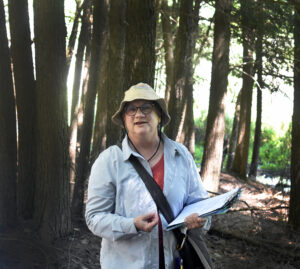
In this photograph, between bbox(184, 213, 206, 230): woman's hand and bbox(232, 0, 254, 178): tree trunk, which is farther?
bbox(232, 0, 254, 178): tree trunk

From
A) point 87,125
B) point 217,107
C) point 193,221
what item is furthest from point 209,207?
point 217,107

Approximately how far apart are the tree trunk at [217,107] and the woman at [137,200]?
8.99 meters

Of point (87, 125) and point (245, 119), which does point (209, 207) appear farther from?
point (245, 119)

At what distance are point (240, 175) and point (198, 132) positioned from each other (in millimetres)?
12965

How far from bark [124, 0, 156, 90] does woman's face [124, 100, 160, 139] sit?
2325 mm

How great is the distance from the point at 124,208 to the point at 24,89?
4.68 m

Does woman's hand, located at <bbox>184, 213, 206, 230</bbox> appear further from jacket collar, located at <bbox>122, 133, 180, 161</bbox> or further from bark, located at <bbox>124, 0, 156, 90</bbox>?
bark, located at <bbox>124, 0, 156, 90</bbox>

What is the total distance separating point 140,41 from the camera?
5.07m

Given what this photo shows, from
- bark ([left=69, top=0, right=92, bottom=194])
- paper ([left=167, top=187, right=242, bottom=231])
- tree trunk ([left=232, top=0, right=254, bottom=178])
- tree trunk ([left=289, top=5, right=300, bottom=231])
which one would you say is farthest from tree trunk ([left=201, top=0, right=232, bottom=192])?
paper ([left=167, top=187, right=242, bottom=231])

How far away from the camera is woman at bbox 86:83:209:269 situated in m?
2.43

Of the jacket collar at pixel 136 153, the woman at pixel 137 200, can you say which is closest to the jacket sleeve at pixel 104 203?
the woman at pixel 137 200

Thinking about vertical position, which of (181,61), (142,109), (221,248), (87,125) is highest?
(181,61)

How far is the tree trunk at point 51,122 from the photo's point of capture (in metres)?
6.12

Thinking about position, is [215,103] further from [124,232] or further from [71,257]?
[124,232]
